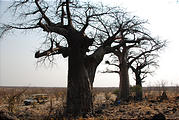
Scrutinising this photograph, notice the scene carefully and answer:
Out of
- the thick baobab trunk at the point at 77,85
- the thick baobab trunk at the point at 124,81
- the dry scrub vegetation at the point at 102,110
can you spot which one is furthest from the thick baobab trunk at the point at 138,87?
the thick baobab trunk at the point at 77,85

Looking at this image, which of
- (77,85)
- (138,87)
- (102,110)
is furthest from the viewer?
(138,87)

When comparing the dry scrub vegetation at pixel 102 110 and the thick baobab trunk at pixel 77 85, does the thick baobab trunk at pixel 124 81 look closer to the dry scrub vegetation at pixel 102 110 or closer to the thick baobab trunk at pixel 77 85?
the dry scrub vegetation at pixel 102 110

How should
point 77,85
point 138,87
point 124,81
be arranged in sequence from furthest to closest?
point 138,87 → point 124,81 → point 77,85

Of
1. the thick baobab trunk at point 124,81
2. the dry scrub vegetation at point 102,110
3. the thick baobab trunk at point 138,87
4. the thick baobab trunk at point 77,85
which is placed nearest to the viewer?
the dry scrub vegetation at point 102,110

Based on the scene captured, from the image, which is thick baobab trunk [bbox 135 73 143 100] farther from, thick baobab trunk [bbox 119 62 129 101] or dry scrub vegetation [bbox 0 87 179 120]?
dry scrub vegetation [bbox 0 87 179 120]

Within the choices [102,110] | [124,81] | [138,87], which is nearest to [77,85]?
[102,110]

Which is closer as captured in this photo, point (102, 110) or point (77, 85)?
point (77, 85)

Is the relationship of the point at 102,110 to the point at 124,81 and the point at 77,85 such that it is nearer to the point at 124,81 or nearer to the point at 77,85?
the point at 77,85

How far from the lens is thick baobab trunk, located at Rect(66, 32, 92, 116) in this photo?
23.0 ft

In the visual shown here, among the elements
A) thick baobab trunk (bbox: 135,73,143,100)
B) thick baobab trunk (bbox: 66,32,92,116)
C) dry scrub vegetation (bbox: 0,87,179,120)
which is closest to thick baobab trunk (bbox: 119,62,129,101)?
thick baobab trunk (bbox: 135,73,143,100)

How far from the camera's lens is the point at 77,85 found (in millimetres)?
7129

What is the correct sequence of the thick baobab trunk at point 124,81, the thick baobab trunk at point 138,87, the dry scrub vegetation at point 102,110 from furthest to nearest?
the thick baobab trunk at point 138,87 < the thick baobab trunk at point 124,81 < the dry scrub vegetation at point 102,110

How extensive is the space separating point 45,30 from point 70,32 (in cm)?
98

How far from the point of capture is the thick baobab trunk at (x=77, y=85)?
7.00 meters
